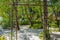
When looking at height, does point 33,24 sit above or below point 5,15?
below

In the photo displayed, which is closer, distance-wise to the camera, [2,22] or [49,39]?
[49,39]

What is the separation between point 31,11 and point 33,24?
58 centimetres

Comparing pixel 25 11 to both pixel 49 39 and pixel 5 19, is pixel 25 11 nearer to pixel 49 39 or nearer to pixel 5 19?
pixel 5 19

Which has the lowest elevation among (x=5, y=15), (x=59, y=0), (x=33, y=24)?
(x=33, y=24)

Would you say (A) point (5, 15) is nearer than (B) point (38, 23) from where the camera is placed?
Yes

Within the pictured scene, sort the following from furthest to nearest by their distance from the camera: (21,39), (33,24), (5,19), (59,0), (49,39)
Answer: (33,24) < (5,19) < (59,0) < (21,39) < (49,39)

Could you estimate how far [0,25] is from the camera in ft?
23.5

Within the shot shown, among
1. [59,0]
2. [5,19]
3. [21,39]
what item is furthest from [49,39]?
[5,19]

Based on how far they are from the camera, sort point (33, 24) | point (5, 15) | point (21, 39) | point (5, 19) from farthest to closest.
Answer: point (33, 24)
point (5, 19)
point (5, 15)
point (21, 39)

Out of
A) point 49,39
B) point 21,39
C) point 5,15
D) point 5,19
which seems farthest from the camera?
point 5,19

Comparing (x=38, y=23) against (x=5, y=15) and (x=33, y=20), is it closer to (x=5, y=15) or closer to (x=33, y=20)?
(x=33, y=20)

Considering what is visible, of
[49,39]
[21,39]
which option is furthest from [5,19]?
[49,39]

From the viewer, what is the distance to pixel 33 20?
7781 mm

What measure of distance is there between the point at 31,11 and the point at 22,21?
86cm
